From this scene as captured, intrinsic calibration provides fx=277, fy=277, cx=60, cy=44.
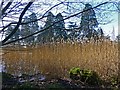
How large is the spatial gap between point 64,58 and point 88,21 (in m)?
0.78

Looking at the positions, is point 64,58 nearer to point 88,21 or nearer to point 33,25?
point 88,21

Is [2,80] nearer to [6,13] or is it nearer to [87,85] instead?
[6,13]

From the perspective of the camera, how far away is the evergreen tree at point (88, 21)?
404 centimetres

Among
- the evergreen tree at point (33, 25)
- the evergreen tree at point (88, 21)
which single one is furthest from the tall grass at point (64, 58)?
the evergreen tree at point (33, 25)

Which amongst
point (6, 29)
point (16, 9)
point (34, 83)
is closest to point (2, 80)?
point (34, 83)

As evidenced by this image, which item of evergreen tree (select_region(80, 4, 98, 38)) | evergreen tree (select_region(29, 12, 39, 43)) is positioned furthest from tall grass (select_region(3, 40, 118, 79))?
evergreen tree (select_region(29, 12, 39, 43))

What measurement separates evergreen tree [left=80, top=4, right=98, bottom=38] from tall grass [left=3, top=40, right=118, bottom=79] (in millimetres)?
239

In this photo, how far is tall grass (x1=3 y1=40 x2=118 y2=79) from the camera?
4613 millimetres

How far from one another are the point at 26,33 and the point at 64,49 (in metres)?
1.07

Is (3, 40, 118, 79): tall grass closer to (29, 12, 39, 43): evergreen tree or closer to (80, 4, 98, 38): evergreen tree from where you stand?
(80, 4, 98, 38): evergreen tree

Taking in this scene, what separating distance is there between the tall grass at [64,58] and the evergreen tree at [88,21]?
0.24 metres

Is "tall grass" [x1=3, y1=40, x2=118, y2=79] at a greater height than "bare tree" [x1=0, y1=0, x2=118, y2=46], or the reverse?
"bare tree" [x1=0, y1=0, x2=118, y2=46]

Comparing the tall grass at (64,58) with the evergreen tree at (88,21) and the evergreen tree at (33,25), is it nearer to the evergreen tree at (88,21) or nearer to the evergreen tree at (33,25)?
the evergreen tree at (88,21)

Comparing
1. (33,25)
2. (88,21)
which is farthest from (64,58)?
(33,25)
